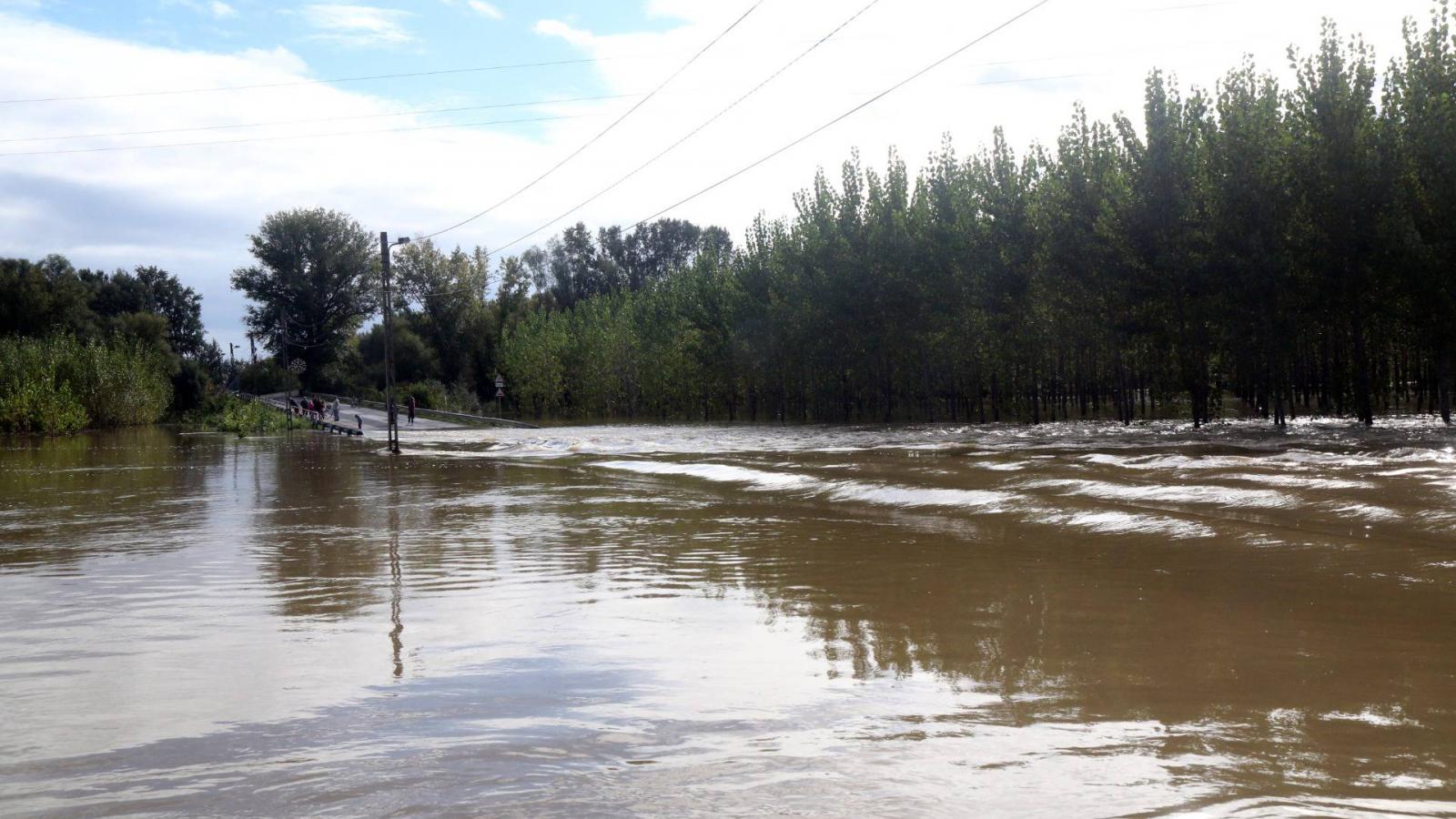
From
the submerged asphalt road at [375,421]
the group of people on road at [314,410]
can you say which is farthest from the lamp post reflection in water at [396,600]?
the group of people on road at [314,410]

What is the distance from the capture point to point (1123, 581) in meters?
9.32

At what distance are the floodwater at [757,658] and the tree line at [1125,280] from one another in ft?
57.6

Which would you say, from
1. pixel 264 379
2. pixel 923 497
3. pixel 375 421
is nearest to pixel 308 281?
pixel 264 379

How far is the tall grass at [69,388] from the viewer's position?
5697 cm

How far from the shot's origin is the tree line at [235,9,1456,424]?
31.2 m

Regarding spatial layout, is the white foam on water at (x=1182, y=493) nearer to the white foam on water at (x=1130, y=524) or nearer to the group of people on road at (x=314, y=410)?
the white foam on water at (x=1130, y=524)

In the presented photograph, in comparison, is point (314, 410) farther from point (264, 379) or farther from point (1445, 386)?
point (1445, 386)

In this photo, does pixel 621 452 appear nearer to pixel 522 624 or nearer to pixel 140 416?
pixel 522 624

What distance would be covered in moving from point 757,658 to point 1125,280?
33.1 metres

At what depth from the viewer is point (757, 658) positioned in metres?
6.80

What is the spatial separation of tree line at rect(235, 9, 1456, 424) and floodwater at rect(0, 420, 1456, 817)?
17.6 metres

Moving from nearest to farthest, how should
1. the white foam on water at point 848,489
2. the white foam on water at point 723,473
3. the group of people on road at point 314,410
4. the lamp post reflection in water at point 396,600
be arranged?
the lamp post reflection in water at point 396,600 → the white foam on water at point 848,489 → the white foam on water at point 723,473 → the group of people on road at point 314,410

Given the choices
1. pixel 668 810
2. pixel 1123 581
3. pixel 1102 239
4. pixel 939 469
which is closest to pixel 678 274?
pixel 1102 239

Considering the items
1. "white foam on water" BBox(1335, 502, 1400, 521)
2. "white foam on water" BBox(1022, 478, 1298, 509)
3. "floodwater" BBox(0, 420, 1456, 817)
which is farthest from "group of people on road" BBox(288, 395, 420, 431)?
"white foam on water" BBox(1335, 502, 1400, 521)
